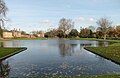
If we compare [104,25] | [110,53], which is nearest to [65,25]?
[104,25]

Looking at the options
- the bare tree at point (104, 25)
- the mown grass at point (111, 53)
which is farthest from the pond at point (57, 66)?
the bare tree at point (104, 25)

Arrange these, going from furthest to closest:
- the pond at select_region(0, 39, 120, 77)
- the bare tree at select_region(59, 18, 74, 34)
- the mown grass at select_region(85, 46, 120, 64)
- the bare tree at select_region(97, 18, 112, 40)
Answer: the bare tree at select_region(59, 18, 74, 34), the bare tree at select_region(97, 18, 112, 40), the mown grass at select_region(85, 46, 120, 64), the pond at select_region(0, 39, 120, 77)

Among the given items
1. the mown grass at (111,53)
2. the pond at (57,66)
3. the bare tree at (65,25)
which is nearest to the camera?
the pond at (57,66)

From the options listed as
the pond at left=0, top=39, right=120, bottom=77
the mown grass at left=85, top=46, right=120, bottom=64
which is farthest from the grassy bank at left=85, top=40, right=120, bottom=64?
the pond at left=0, top=39, right=120, bottom=77

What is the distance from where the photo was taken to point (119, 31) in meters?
106

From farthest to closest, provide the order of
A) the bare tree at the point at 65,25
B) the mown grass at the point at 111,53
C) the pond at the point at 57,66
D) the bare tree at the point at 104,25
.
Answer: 1. the bare tree at the point at 65,25
2. the bare tree at the point at 104,25
3. the mown grass at the point at 111,53
4. the pond at the point at 57,66

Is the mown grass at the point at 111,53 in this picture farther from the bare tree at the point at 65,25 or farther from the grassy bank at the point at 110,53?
the bare tree at the point at 65,25

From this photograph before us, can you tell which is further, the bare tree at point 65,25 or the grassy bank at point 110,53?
the bare tree at point 65,25

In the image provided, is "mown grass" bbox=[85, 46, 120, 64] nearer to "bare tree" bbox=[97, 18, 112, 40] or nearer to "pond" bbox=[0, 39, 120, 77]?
"pond" bbox=[0, 39, 120, 77]

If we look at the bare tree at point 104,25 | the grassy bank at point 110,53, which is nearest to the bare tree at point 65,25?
the bare tree at point 104,25

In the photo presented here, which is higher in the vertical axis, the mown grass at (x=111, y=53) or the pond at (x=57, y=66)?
the mown grass at (x=111, y=53)

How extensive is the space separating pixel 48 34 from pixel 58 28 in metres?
15.5

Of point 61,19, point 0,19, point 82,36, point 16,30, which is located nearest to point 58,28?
point 61,19

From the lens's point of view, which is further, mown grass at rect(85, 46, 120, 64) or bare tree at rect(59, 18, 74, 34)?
bare tree at rect(59, 18, 74, 34)
